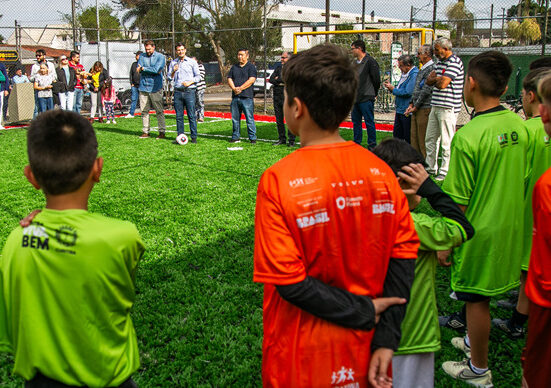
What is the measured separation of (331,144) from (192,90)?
33.2 ft

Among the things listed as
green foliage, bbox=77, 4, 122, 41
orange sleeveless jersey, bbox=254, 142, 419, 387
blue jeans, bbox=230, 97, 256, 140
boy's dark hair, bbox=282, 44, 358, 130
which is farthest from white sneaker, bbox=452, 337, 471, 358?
green foliage, bbox=77, 4, 122, 41

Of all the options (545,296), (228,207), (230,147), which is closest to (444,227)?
(545,296)

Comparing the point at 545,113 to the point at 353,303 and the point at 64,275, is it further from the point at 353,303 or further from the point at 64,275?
the point at 64,275

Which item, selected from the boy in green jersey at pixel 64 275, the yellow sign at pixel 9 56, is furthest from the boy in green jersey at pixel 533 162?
the yellow sign at pixel 9 56

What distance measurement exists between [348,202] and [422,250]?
0.67m

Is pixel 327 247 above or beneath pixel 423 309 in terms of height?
above

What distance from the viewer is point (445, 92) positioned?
24.7 ft

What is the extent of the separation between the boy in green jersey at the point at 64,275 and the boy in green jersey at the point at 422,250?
1.11 metres

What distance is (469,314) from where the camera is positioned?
2715mm

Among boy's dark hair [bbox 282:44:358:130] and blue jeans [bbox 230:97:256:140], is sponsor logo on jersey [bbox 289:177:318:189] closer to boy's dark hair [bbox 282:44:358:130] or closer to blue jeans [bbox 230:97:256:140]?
boy's dark hair [bbox 282:44:358:130]

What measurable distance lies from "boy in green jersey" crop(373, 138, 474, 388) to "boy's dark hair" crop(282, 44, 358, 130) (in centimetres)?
56

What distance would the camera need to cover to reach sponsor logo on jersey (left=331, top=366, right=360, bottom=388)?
1.54 metres

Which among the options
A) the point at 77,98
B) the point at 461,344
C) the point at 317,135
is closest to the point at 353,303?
the point at 317,135

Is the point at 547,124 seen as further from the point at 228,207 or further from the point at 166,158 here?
the point at 166,158
